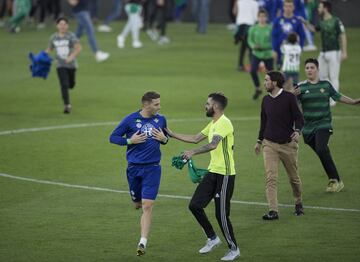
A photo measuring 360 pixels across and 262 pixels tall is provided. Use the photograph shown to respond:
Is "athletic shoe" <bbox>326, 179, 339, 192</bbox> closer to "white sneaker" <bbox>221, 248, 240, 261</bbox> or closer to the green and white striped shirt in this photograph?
the green and white striped shirt

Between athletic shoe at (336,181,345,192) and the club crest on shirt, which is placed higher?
the club crest on shirt

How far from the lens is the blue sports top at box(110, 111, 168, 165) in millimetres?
12742

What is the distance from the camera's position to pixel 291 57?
24.8 m

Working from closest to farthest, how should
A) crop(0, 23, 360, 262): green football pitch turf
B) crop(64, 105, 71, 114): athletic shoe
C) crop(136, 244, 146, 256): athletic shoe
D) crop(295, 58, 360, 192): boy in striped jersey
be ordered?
crop(136, 244, 146, 256): athletic shoe < crop(0, 23, 360, 262): green football pitch turf < crop(295, 58, 360, 192): boy in striped jersey < crop(64, 105, 71, 114): athletic shoe

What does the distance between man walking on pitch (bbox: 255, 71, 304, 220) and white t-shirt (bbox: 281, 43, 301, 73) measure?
10.2m

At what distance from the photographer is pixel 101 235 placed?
1369cm

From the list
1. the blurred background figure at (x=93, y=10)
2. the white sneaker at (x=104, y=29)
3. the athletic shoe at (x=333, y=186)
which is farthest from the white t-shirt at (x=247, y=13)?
the blurred background figure at (x=93, y=10)

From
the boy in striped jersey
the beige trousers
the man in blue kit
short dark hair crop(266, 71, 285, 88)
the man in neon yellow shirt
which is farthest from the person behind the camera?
the boy in striped jersey

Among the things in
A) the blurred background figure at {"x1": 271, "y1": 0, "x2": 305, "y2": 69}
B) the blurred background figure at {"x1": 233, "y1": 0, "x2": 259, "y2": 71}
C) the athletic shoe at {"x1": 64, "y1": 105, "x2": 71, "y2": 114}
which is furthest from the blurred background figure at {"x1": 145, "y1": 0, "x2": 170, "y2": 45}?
the athletic shoe at {"x1": 64, "y1": 105, "x2": 71, "y2": 114}

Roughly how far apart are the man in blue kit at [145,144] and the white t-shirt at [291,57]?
40.3 feet

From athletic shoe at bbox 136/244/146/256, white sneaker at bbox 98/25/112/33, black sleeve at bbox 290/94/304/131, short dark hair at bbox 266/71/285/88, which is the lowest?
white sneaker at bbox 98/25/112/33

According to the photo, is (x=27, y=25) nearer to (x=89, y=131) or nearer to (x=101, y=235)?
(x=89, y=131)

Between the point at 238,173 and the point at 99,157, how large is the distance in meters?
3.19

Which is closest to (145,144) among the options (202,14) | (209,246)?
(209,246)
